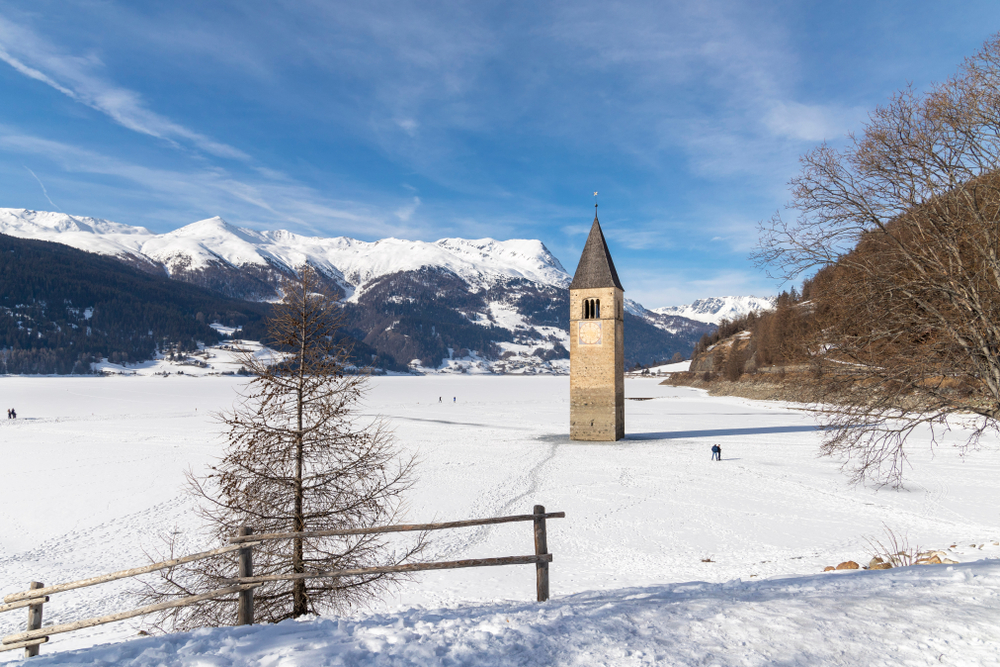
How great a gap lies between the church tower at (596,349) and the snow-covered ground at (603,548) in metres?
2.15

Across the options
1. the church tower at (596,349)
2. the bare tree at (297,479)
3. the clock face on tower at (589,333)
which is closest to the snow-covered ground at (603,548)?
the church tower at (596,349)

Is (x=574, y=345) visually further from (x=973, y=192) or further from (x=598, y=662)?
(x=598, y=662)

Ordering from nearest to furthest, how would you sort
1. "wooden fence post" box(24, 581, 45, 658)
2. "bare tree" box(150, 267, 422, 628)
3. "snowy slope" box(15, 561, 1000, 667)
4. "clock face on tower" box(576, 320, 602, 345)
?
"snowy slope" box(15, 561, 1000, 667)
"wooden fence post" box(24, 581, 45, 658)
"bare tree" box(150, 267, 422, 628)
"clock face on tower" box(576, 320, 602, 345)

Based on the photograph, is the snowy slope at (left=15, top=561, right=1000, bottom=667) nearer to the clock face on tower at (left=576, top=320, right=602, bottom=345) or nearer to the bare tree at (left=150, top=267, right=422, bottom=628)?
the bare tree at (left=150, top=267, right=422, bottom=628)

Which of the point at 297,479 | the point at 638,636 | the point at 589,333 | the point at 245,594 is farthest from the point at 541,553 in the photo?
the point at 589,333

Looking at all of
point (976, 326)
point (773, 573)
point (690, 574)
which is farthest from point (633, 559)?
point (976, 326)

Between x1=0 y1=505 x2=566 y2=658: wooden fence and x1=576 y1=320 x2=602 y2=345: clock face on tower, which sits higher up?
x1=576 y1=320 x2=602 y2=345: clock face on tower

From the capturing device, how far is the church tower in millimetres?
37156

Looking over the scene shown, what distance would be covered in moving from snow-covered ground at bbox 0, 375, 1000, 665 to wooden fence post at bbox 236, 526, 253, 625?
81 centimetres

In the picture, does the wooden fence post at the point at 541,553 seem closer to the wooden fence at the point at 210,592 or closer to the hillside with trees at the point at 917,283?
the wooden fence at the point at 210,592

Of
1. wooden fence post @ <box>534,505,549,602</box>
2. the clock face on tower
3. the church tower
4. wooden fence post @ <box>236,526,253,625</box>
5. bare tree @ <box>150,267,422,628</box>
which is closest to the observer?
wooden fence post @ <box>236,526,253,625</box>

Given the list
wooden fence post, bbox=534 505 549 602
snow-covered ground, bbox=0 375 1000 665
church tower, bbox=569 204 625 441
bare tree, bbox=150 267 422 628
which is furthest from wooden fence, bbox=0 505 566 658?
church tower, bbox=569 204 625 441

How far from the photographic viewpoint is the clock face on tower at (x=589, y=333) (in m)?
38.2

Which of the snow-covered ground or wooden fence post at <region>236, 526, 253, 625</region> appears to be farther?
wooden fence post at <region>236, 526, 253, 625</region>
